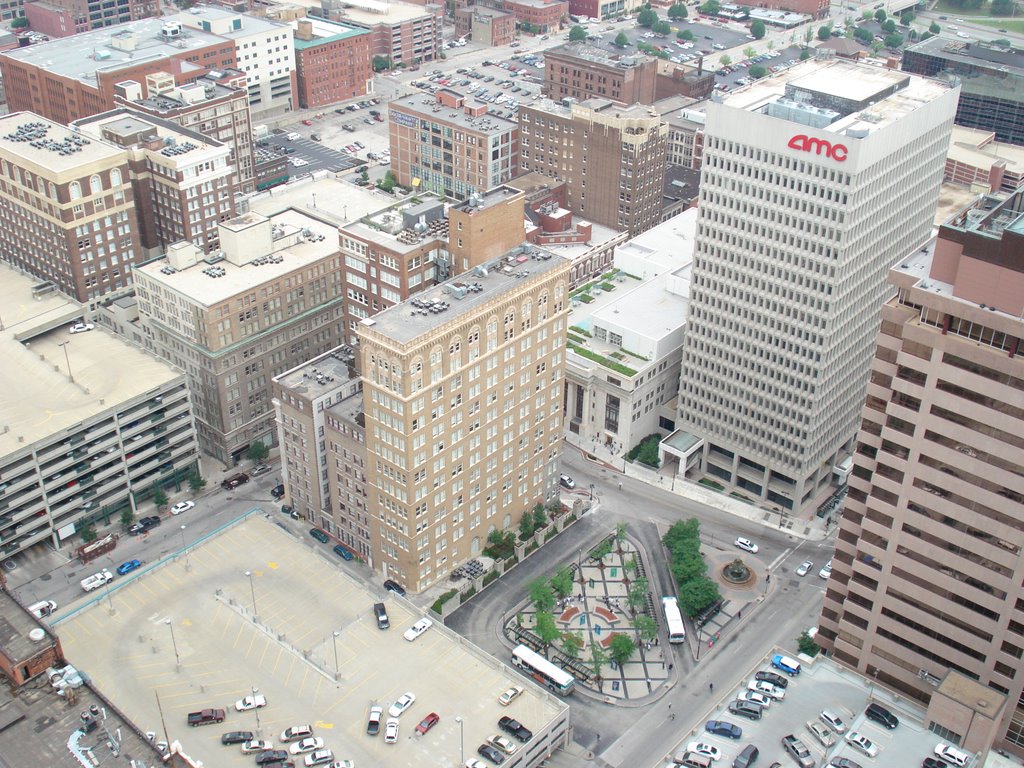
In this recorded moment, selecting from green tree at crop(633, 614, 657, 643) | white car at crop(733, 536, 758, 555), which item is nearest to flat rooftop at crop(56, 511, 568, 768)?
green tree at crop(633, 614, 657, 643)

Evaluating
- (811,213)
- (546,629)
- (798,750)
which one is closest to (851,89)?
(811,213)

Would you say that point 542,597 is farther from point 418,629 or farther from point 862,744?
point 862,744

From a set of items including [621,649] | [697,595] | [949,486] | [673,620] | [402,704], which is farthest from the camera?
[697,595]

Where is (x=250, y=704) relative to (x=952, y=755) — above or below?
below

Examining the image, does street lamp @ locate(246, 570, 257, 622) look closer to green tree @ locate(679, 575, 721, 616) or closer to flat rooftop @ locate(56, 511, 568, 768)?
Result: flat rooftop @ locate(56, 511, 568, 768)

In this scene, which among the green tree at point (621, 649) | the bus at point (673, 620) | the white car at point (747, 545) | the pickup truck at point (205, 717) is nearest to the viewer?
the pickup truck at point (205, 717)

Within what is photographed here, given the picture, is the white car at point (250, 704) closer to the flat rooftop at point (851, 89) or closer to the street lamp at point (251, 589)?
the street lamp at point (251, 589)

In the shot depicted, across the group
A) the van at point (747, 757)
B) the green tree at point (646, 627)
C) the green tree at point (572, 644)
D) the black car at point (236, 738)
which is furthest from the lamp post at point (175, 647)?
the van at point (747, 757)
